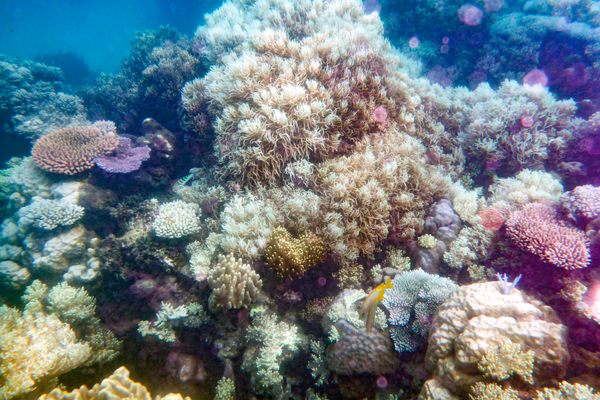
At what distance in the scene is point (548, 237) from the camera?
4305mm

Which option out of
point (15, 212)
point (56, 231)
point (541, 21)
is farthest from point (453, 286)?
point (541, 21)

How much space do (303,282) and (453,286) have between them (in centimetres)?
232

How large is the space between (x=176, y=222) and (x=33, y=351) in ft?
8.71

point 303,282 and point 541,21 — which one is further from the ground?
point 541,21

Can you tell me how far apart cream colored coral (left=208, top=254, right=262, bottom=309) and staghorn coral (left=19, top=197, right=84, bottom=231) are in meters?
4.15

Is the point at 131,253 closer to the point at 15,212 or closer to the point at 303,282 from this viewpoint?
the point at 303,282

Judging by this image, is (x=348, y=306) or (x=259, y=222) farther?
(x=259, y=222)

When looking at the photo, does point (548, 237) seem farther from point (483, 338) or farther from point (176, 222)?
point (176, 222)

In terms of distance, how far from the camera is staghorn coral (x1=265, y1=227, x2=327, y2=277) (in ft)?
14.9

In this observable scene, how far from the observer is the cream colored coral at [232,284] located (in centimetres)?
430

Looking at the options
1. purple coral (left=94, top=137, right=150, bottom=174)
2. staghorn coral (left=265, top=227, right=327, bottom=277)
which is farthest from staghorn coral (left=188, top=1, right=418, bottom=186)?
purple coral (left=94, top=137, right=150, bottom=174)

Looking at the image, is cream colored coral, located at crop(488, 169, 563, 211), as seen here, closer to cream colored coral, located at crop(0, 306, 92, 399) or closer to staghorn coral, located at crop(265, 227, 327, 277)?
staghorn coral, located at crop(265, 227, 327, 277)

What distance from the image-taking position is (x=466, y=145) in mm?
7070

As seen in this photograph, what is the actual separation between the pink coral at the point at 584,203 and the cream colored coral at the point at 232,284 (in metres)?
5.06
